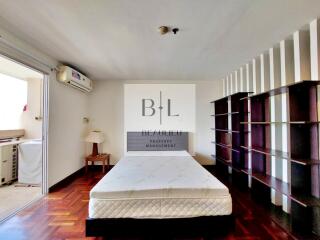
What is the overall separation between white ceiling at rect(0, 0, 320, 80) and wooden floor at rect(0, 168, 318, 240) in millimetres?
2255

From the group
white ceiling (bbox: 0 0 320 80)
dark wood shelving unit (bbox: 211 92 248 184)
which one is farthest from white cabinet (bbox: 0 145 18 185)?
dark wood shelving unit (bbox: 211 92 248 184)

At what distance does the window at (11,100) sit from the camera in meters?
4.23

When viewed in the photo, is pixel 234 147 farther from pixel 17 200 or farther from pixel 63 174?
pixel 17 200

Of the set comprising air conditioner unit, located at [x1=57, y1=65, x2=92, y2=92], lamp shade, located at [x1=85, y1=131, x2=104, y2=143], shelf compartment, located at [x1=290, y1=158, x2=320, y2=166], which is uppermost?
air conditioner unit, located at [x1=57, y1=65, x2=92, y2=92]

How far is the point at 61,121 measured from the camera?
367 cm

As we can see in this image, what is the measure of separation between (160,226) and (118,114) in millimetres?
3333

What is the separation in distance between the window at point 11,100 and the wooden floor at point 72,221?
7.59 feet

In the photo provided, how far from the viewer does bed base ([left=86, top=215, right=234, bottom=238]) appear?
6.48 ft

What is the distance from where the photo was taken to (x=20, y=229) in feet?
7.18

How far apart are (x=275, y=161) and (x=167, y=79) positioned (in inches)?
119

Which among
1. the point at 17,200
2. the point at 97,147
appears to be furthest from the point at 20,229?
the point at 97,147
